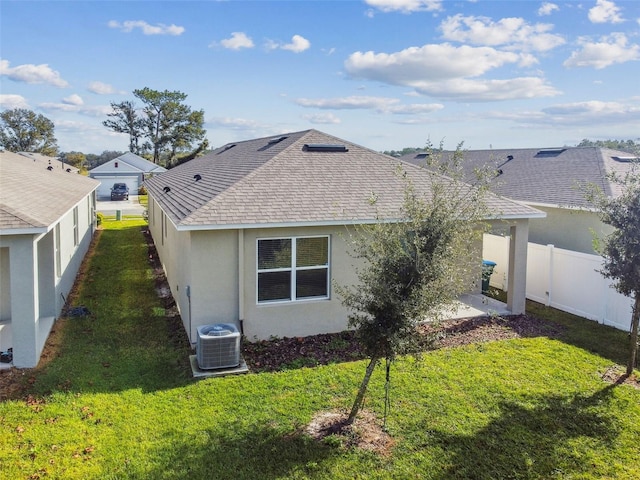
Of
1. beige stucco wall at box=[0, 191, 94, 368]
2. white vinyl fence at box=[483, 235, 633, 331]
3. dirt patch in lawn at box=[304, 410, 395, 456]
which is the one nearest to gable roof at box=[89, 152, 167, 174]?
beige stucco wall at box=[0, 191, 94, 368]

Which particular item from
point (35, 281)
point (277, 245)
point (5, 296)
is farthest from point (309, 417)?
point (5, 296)

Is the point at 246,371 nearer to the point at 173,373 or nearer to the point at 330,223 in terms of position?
the point at 173,373

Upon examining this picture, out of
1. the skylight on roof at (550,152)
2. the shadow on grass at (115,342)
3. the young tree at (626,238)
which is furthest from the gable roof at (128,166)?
the young tree at (626,238)

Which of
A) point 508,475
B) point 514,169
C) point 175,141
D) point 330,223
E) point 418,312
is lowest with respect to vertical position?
point 508,475

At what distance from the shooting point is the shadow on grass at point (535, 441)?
6.42m

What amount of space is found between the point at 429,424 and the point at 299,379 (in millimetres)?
2540

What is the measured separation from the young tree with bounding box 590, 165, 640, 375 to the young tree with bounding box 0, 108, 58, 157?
86.1 metres

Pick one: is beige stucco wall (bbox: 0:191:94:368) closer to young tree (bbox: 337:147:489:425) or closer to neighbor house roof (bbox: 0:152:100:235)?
neighbor house roof (bbox: 0:152:100:235)

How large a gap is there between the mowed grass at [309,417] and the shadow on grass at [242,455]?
0.02 metres

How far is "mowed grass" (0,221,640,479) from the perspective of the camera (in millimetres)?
6379

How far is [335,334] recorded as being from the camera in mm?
11539

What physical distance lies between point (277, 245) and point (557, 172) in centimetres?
1399

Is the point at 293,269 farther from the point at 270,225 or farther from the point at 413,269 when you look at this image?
the point at 413,269

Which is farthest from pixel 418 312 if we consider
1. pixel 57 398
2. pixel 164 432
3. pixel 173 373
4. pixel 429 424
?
pixel 57 398
